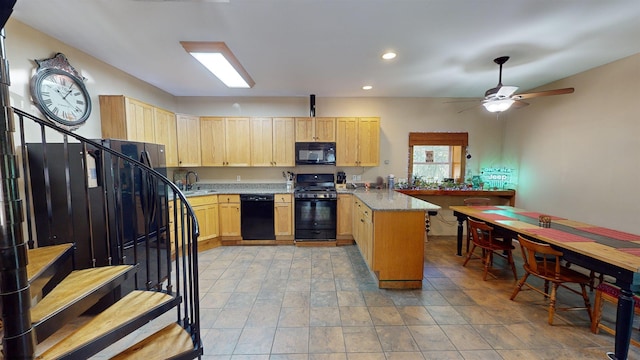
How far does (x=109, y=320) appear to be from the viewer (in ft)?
4.85

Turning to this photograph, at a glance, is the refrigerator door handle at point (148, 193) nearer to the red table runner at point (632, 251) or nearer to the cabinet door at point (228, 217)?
the cabinet door at point (228, 217)

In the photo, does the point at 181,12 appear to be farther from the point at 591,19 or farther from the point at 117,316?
the point at 591,19

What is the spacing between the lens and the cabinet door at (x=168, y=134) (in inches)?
147

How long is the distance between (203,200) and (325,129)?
2508 mm

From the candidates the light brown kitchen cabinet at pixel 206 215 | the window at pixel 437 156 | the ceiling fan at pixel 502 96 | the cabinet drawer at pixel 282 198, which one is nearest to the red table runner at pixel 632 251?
the ceiling fan at pixel 502 96

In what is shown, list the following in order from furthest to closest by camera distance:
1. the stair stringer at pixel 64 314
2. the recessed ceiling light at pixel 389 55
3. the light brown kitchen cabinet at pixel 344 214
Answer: the light brown kitchen cabinet at pixel 344 214
the recessed ceiling light at pixel 389 55
the stair stringer at pixel 64 314

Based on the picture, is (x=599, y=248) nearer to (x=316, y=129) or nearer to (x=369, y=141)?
(x=369, y=141)

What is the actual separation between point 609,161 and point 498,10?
2.79 metres

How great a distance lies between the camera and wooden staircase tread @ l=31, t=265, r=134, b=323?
1.25 m

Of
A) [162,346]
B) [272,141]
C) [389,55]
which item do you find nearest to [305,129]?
[272,141]

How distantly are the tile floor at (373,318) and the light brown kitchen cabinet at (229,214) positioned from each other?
0.95 meters

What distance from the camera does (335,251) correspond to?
4.11 metres

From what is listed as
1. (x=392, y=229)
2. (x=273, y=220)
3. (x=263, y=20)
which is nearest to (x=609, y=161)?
(x=392, y=229)

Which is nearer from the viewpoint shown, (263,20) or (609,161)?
(263,20)
